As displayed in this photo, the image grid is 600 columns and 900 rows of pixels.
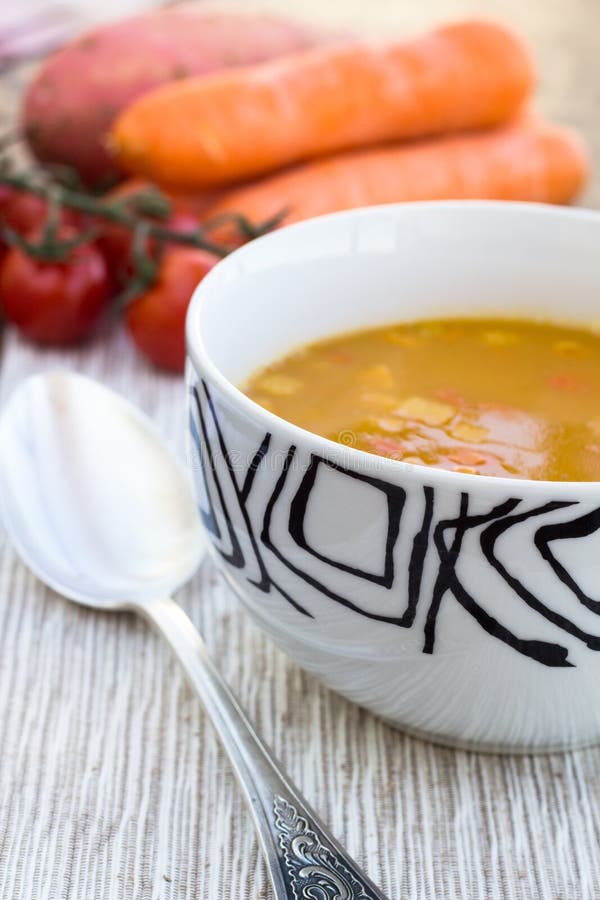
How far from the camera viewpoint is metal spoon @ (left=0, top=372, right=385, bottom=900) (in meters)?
0.80

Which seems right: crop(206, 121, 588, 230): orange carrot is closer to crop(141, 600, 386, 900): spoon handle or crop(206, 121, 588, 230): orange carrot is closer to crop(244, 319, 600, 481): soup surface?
crop(244, 319, 600, 481): soup surface

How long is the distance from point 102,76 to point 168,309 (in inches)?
28.4

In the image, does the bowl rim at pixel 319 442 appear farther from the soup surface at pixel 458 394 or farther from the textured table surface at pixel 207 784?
the textured table surface at pixel 207 784

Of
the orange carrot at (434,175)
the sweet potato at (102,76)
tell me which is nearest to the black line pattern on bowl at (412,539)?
the orange carrot at (434,175)

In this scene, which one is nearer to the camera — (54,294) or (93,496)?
(93,496)

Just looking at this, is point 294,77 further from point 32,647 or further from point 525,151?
point 32,647

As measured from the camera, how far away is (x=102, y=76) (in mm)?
2025

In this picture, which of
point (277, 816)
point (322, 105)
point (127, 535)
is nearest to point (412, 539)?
point (277, 816)

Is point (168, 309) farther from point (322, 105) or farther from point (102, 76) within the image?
point (102, 76)

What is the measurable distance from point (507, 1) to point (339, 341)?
2592 mm

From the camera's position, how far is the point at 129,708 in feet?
3.15

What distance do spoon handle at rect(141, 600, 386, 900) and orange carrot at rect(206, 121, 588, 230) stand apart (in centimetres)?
99

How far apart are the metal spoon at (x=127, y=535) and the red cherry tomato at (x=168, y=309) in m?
0.21

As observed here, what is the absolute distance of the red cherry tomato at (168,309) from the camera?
153cm
